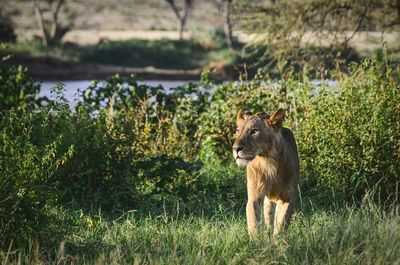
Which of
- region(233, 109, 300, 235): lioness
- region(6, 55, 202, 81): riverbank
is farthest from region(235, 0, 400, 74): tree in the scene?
region(6, 55, 202, 81): riverbank

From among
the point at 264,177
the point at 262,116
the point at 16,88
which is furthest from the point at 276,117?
the point at 16,88

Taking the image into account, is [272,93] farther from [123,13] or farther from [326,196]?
[123,13]

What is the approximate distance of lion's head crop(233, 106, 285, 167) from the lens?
702cm

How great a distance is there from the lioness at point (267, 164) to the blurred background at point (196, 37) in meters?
3.44

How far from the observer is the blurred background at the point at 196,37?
646 inches

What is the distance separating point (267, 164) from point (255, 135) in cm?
43

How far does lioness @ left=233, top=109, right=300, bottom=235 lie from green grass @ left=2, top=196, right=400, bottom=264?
0.20 metres

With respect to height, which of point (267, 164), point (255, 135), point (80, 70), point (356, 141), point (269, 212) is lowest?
point (80, 70)

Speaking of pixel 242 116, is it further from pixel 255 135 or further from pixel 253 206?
pixel 253 206

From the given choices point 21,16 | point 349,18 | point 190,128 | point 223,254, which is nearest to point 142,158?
point 190,128

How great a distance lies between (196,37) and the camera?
5619 centimetres

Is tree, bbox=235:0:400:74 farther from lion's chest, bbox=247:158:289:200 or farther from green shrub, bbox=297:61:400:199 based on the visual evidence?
lion's chest, bbox=247:158:289:200

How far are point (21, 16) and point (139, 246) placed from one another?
6688 cm

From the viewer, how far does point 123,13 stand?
7800 centimetres
